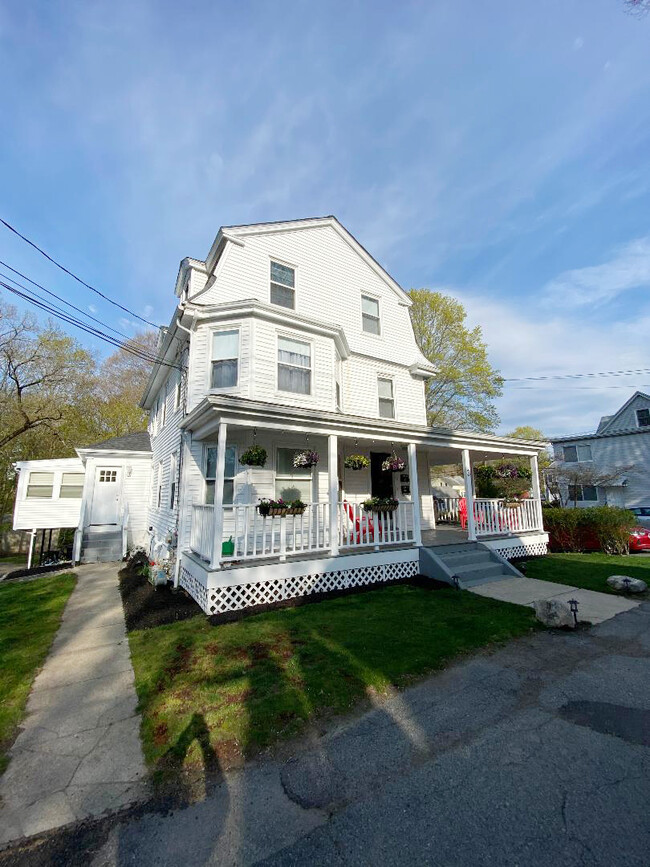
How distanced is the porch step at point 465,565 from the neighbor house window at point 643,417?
73.5 feet

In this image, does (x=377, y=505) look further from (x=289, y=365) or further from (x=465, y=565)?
(x=289, y=365)

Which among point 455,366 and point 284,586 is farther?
point 455,366

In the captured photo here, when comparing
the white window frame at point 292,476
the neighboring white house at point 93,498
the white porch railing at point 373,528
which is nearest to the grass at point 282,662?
the white porch railing at point 373,528

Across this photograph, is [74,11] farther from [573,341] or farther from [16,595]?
[573,341]

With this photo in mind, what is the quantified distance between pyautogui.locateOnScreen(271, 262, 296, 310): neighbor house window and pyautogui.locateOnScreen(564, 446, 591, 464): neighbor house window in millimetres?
25624

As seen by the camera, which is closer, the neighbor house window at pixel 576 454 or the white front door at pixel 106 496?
the white front door at pixel 106 496

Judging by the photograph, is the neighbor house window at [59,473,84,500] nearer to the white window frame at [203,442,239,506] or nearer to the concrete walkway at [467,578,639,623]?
the white window frame at [203,442,239,506]

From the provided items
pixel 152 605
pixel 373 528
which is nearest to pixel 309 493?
pixel 373 528

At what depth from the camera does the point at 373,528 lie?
30.4ft

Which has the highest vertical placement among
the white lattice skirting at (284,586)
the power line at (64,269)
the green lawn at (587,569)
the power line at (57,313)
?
the power line at (64,269)

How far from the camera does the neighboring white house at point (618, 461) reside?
23906 mm

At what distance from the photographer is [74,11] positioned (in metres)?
7.75

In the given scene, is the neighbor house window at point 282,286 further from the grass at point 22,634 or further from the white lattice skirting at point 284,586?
the grass at point 22,634

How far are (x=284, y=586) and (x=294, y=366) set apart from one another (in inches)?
220
